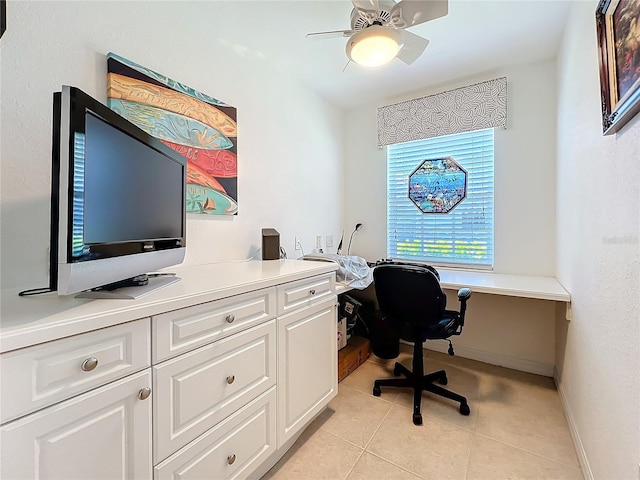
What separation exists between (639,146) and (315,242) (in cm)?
219

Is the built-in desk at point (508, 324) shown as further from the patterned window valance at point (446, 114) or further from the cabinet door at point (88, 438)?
the cabinet door at point (88, 438)

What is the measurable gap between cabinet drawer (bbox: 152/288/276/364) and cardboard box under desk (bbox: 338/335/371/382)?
1158mm

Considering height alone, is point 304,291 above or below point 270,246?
below

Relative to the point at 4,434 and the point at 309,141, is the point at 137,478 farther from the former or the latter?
the point at 309,141

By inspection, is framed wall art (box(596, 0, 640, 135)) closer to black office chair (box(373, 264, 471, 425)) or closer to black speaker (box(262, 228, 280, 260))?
black office chair (box(373, 264, 471, 425))

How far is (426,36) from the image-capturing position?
1933 mm

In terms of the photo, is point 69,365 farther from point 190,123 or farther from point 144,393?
point 190,123

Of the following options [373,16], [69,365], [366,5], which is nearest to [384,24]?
[373,16]

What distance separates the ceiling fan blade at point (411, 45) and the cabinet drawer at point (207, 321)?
5.30 feet

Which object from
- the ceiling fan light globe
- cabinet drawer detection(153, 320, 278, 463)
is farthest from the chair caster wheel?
the ceiling fan light globe

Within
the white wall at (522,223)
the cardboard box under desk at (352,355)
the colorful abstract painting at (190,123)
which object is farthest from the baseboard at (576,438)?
the colorful abstract painting at (190,123)

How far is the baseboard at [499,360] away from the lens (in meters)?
2.27

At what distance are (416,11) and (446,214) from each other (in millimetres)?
1662

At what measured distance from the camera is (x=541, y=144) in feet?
A: 7.45
